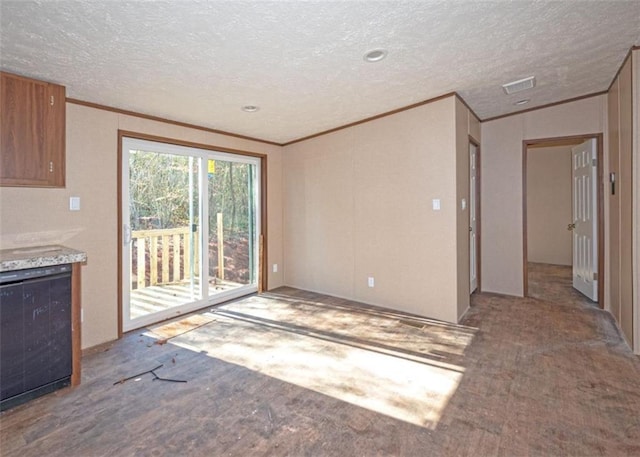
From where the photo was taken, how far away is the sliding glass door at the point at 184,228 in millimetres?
3570

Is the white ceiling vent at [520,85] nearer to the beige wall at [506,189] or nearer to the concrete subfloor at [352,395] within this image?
the beige wall at [506,189]

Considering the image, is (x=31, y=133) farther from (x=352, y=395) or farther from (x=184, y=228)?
(x=352, y=395)

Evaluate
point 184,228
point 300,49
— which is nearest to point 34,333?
point 184,228

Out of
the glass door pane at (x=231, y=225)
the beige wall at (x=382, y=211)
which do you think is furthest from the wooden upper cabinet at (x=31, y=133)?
the beige wall at (x=382, y=211)

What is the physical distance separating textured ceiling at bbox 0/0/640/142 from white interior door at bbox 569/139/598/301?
3.87 feet

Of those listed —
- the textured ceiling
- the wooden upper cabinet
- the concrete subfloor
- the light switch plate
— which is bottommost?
the concrete subfloor

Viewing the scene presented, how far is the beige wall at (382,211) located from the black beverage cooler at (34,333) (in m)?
3.13

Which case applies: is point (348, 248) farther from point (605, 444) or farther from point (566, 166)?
point (566, 166)

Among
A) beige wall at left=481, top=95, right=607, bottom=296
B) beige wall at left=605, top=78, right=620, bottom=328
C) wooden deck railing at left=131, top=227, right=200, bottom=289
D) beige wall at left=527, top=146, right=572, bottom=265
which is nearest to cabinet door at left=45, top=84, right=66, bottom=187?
wooden deck railing at left=131, top=227, right=200, bottom=289

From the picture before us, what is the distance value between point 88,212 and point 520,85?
14.7 feet

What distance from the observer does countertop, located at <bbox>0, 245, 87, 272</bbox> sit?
2053 mm

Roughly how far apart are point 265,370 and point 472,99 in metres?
3.64

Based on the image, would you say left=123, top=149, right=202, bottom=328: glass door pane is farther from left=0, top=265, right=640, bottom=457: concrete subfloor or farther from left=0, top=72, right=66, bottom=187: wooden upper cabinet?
left=0, top=72, right=66, bottom=187: wooden upper cabinet

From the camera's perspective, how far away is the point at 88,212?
3.06m
